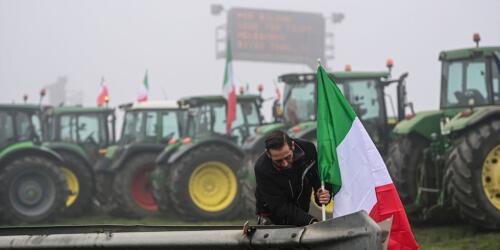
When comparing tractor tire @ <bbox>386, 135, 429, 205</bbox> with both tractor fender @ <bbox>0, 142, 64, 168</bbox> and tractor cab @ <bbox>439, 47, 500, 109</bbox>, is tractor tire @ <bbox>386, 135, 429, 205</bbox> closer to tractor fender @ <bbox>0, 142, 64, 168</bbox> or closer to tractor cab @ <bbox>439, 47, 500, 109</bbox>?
tractor cab @ <bbox>439, 47, 500, 109</bbox>

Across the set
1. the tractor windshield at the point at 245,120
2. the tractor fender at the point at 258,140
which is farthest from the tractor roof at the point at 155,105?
the tractor fender at the point at 258,140

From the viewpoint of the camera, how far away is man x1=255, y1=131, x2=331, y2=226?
605cm

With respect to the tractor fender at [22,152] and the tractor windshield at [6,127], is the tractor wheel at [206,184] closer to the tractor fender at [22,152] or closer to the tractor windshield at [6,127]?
the tractor fender at [22,152]

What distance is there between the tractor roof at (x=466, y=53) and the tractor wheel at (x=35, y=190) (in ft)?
22.3

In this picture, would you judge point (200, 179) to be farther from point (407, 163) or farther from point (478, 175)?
point (478, 175)

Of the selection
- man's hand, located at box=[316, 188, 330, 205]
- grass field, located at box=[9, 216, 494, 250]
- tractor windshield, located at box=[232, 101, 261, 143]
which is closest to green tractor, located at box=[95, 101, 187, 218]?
tractor windshield, located at box=[232, 101, 261, 143]

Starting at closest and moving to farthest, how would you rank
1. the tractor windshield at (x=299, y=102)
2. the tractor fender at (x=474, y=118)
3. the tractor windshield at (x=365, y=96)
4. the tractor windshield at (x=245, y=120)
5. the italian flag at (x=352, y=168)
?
the italian flag at (x=352, y=168) → the tractor fender at (x=474, y=118) → the tractor windshield at (x=365, y=96) → the tractor windshield at (x=299, y=102) → the tractor windshield at (x=245, y=120)

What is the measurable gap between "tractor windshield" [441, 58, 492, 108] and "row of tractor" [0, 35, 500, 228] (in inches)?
0.5

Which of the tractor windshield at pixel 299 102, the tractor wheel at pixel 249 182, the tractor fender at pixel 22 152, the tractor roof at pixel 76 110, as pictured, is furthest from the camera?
the tractor roof at pixel 76 110

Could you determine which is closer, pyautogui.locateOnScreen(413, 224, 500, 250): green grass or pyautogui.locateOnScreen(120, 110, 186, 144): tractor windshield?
pyautogui.locateOnScreen(413, 224, 500, 250): green grass

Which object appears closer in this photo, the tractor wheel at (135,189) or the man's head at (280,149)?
the man's head at (280,149)

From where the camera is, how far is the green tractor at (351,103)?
13.3 m

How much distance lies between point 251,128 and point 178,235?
11454 mm

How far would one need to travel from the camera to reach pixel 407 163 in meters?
11.5
